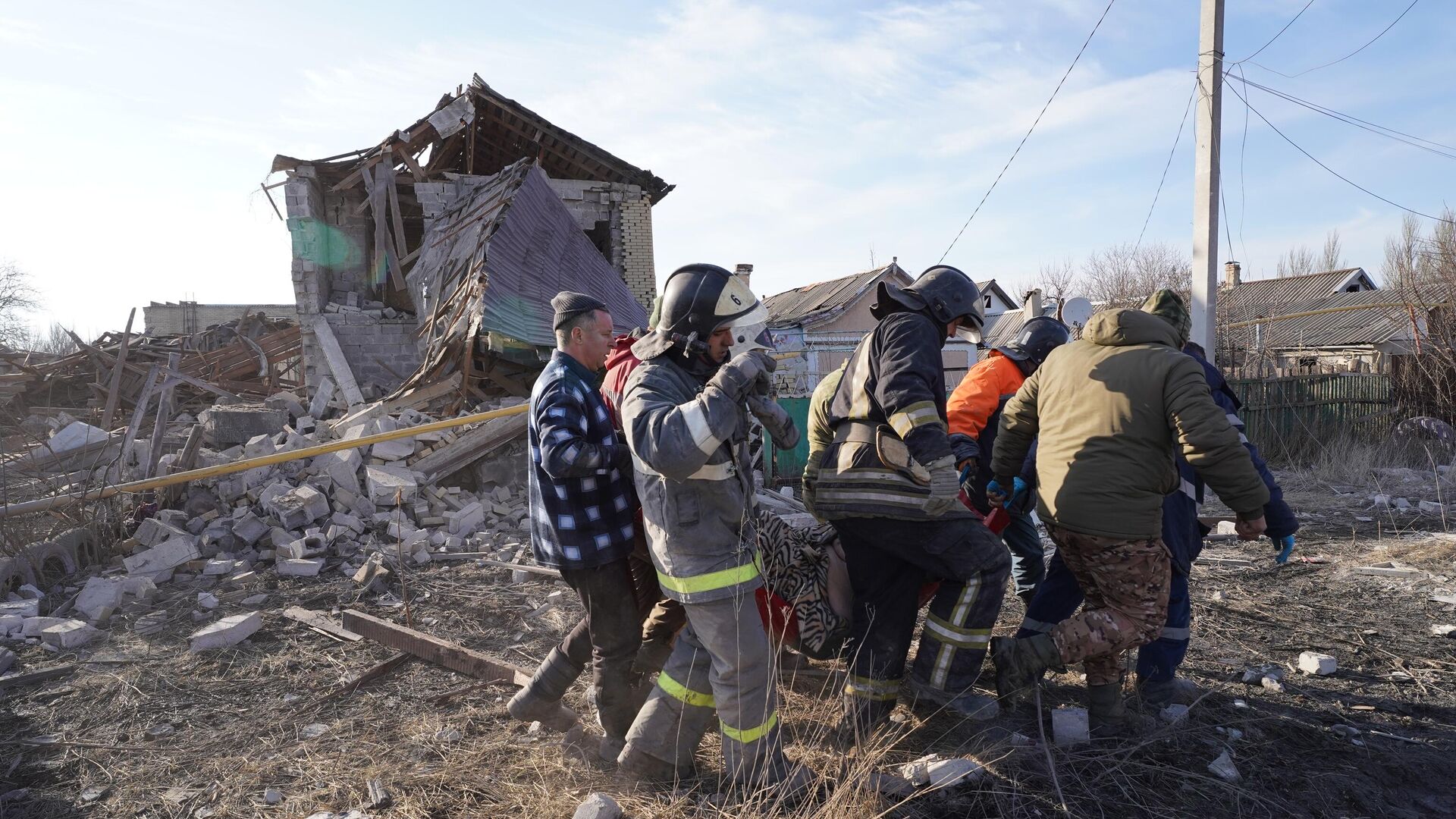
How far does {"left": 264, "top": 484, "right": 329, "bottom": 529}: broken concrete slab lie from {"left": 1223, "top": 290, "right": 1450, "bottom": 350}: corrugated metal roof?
1989 cm

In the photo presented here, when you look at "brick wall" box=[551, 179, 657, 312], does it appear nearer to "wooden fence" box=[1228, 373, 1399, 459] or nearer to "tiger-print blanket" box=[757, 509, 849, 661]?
"wooden fence" box=[1228, 373, 1399, 459]

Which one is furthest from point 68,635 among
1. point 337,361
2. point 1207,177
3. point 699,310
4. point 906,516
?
point 1207,177

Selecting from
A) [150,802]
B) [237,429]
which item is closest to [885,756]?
[150,802]

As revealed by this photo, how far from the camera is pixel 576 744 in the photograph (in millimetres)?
3189

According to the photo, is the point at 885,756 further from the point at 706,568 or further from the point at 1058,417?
the point at 1058,417

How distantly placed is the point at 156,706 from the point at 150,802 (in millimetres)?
1076

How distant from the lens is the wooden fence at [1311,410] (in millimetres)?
12047

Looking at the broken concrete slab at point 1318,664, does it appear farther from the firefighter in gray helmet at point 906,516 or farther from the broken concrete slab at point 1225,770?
the firefighter in gray helmet at point 906,516

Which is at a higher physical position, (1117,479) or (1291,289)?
(1291,289)

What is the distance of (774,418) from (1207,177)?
7653mm

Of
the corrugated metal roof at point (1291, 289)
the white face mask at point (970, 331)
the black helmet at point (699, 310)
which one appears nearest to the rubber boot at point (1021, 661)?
the white face mask at point (970, 331)

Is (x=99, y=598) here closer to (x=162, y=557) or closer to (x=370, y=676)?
(x=162, y=557)

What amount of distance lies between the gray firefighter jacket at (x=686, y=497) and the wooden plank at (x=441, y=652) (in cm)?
147

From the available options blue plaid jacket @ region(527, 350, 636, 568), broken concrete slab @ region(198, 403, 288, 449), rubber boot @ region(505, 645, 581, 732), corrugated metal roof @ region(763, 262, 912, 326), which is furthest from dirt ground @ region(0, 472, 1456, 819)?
corrugated metal roof @ region(763, 262, 912, 326)
